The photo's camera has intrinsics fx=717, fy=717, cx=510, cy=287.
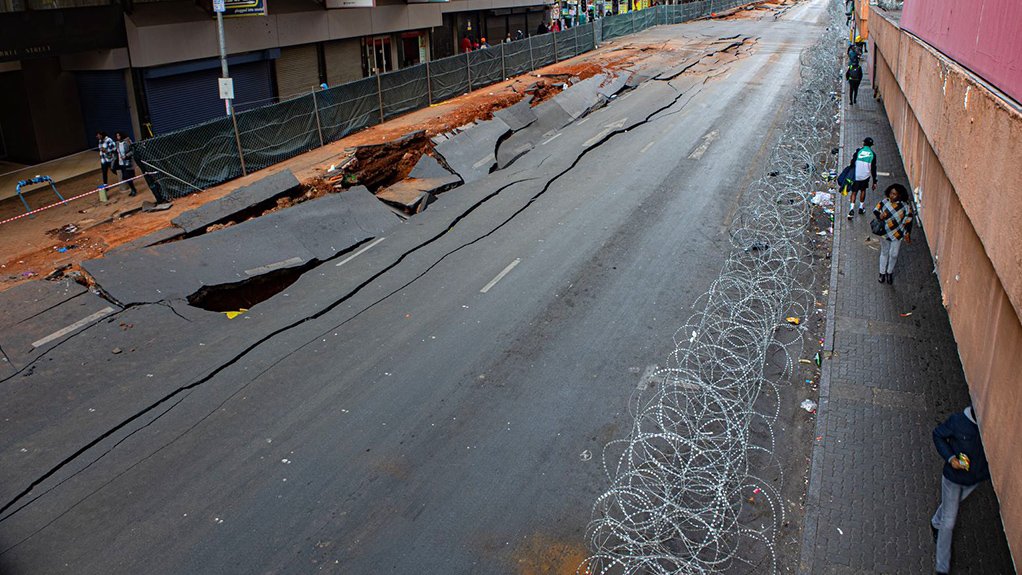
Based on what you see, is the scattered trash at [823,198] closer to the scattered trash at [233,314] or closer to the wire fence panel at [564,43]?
the scattered trash at [233,314]

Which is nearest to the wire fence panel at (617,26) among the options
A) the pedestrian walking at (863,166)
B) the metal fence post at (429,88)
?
the metal fence post at (429,88)

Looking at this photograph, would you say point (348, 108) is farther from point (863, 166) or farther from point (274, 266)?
point (863, 166)

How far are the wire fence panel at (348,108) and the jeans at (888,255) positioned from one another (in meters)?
17.5

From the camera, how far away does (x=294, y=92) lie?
2917cm

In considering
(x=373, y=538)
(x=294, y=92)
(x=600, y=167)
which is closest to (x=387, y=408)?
(x=373, y=538)

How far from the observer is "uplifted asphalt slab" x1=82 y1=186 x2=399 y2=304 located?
12523 millimetres

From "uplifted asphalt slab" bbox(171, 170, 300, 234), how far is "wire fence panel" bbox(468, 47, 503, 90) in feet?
51.2

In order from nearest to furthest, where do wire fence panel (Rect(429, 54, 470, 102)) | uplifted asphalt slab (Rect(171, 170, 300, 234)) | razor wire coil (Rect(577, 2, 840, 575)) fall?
razor wire coil (Rect(577, 2, 840, 575))
uplifted asphalt slab (Rect(171, 170, 300, 234))
wire fence panel (Rect(429, 54, 470, 102))

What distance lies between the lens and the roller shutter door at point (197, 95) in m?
23.2

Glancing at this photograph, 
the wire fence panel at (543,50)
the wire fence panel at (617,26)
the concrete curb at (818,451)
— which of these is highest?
the wire fence panel at (617,26)

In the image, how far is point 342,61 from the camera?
3192 centimetres

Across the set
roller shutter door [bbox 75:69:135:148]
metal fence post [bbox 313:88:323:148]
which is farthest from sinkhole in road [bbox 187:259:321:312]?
roller shutter door [bbox 75:69:135:148]

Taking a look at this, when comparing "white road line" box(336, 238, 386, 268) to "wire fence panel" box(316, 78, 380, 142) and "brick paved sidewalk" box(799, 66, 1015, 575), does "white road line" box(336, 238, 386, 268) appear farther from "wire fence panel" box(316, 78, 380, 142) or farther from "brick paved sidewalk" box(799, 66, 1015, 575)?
"wire fence panel" box(316, 78, 380, 142)

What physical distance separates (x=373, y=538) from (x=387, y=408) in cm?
232
